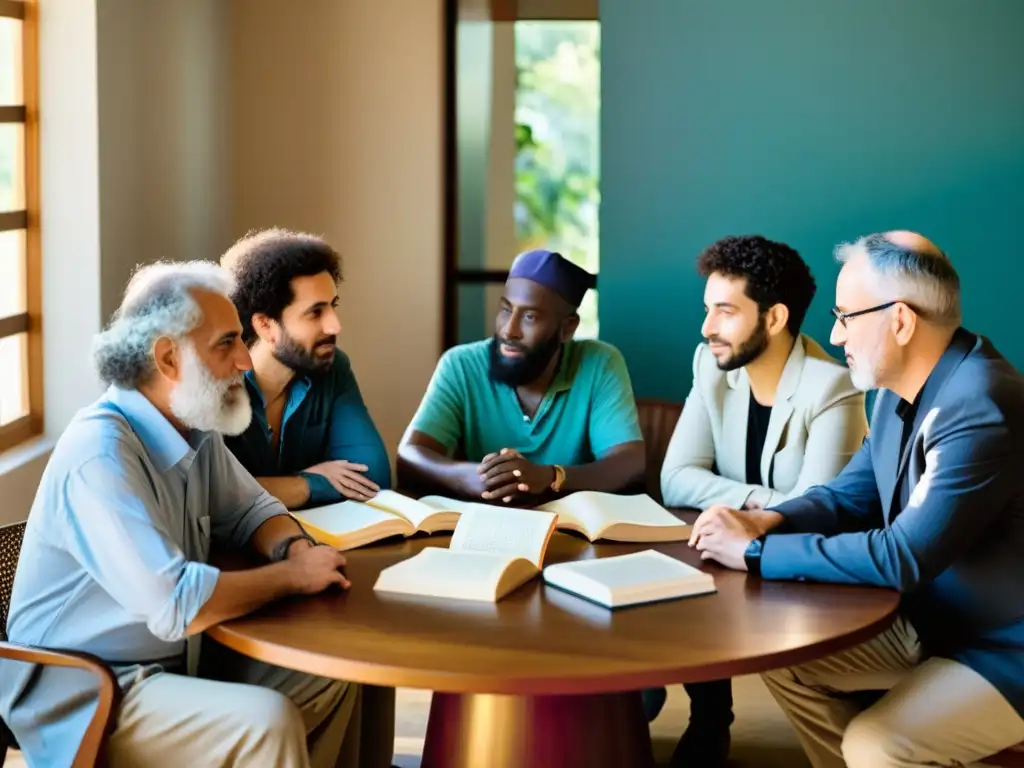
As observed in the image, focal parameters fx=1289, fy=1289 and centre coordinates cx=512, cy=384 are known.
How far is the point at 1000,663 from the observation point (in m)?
2.44

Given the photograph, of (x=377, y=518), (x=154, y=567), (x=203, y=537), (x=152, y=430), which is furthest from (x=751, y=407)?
(x=154, y=567)

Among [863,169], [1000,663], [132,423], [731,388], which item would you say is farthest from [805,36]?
[132,423]

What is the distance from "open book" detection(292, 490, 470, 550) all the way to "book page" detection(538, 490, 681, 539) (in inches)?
9.5

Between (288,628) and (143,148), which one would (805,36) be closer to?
(143,148)

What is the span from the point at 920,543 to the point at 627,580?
0.56m

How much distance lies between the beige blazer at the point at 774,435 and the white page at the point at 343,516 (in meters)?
0.84

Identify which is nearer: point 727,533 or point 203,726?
point 203,726

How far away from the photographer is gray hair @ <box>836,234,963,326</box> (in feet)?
8.45

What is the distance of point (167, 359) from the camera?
8.09 ft

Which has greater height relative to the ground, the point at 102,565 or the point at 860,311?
the point at 860,311

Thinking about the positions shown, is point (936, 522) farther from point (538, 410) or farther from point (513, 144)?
point (513, 144)

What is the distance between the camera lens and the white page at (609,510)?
281 cm

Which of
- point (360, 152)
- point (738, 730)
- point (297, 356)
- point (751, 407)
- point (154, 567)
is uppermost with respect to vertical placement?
point (360, 152)

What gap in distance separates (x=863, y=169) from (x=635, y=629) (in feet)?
8.97
